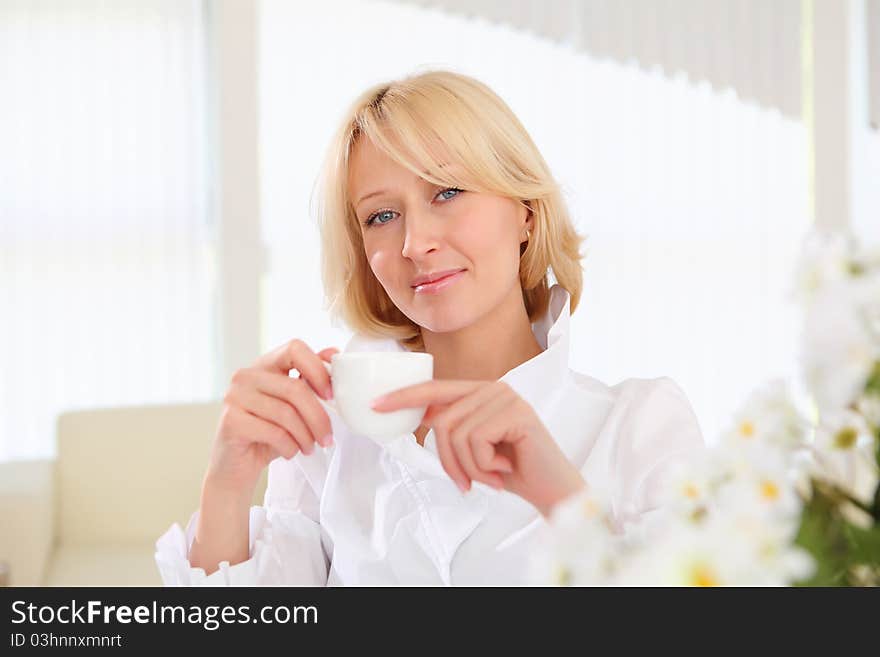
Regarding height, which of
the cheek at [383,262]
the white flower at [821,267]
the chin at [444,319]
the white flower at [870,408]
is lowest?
the white flower at [870,408]

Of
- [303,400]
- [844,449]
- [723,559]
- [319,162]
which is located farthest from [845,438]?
[319,162]

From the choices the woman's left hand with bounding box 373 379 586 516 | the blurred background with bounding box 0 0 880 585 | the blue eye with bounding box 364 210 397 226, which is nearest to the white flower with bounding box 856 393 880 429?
the woman's left hand with bounding box 373 379 586 516

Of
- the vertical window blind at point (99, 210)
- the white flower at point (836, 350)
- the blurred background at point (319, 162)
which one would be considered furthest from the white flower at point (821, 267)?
the vertical window blind at point (99, 210)

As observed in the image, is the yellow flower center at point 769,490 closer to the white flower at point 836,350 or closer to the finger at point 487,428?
the white flower at point 836,350

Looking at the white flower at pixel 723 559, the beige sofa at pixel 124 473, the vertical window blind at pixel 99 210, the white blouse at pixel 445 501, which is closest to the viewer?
the white flower at pixel 723 559

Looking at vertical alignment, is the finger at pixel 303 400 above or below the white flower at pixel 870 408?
above

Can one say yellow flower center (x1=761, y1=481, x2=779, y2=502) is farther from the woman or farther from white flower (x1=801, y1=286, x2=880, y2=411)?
the woman

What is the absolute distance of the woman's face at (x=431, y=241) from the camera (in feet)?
4.57

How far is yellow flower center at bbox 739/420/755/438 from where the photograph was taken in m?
0.46

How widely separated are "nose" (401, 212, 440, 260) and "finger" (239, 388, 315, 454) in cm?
38

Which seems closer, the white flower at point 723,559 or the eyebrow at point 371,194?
the white flower at point 723,559
